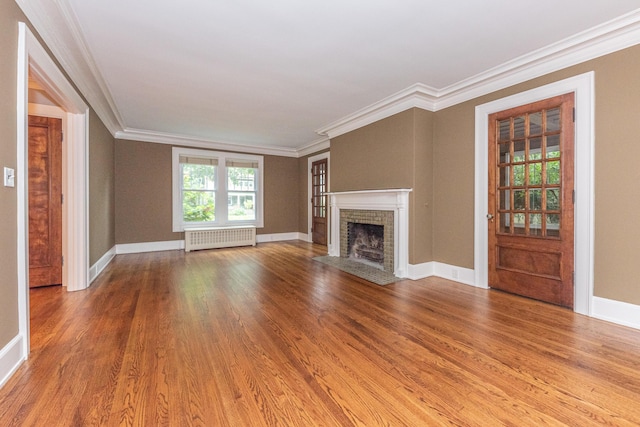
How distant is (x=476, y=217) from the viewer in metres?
3.63

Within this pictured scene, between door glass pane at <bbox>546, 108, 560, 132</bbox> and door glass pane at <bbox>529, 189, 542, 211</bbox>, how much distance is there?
64cm

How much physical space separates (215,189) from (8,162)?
5.11 meters

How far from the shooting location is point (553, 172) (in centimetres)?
294

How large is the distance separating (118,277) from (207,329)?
252cm

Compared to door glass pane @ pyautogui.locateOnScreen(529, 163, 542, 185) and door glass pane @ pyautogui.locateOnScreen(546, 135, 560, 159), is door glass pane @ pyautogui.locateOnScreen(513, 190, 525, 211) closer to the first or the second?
door glass pane @ pyautogui.locateOnScreen(529, 163, 542, 185)

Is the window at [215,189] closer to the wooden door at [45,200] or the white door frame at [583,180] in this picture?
→ the wooden door at [45,200]

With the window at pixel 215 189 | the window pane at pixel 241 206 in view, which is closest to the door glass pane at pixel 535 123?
the window at pixel 215 189

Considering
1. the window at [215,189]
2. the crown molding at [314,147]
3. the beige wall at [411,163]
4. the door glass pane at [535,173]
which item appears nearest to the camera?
the door glass pane at [535,173]

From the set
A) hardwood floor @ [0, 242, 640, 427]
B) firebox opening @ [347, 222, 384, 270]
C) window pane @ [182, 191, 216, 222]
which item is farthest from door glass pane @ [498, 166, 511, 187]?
window pane @ [182, 191, 216, 222]

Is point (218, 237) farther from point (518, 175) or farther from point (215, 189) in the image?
point (518, 175)

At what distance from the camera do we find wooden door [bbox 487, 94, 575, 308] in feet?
9.32

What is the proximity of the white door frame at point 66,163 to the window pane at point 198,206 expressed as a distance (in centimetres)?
301

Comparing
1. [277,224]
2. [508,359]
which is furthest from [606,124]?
[277,224]

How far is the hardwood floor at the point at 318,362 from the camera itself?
1435mm
